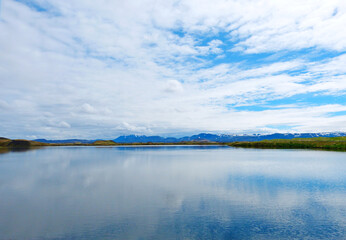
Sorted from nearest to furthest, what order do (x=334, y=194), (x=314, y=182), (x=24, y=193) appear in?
(x=334, y=194) < (x=24, y=193) < (x=314, y=182)

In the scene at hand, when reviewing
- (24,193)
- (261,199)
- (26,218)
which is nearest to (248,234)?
(261,199)

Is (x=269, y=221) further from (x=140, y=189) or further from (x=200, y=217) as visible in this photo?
(x=140, y=189)

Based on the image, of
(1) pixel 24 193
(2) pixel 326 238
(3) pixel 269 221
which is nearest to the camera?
(2) pixel 326 238

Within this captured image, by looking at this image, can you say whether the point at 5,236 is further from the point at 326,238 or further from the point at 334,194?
the point at 334,194

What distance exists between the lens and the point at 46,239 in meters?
15.5

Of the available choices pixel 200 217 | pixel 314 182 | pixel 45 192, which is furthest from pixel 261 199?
pixel 45 192

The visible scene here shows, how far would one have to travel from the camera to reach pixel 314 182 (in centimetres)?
3291

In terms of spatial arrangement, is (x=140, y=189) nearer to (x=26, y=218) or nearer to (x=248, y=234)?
(x=26, y=218)

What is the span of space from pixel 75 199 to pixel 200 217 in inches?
581

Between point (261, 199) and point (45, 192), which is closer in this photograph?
point (261, 199)

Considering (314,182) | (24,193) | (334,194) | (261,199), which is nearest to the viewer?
(261,199)

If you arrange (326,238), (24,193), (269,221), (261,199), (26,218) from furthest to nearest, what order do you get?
(24,193)
(261,199)
(26,218)
(269,221)
(326,238)

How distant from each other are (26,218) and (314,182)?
116 ft

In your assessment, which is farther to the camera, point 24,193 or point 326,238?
point 24,193
